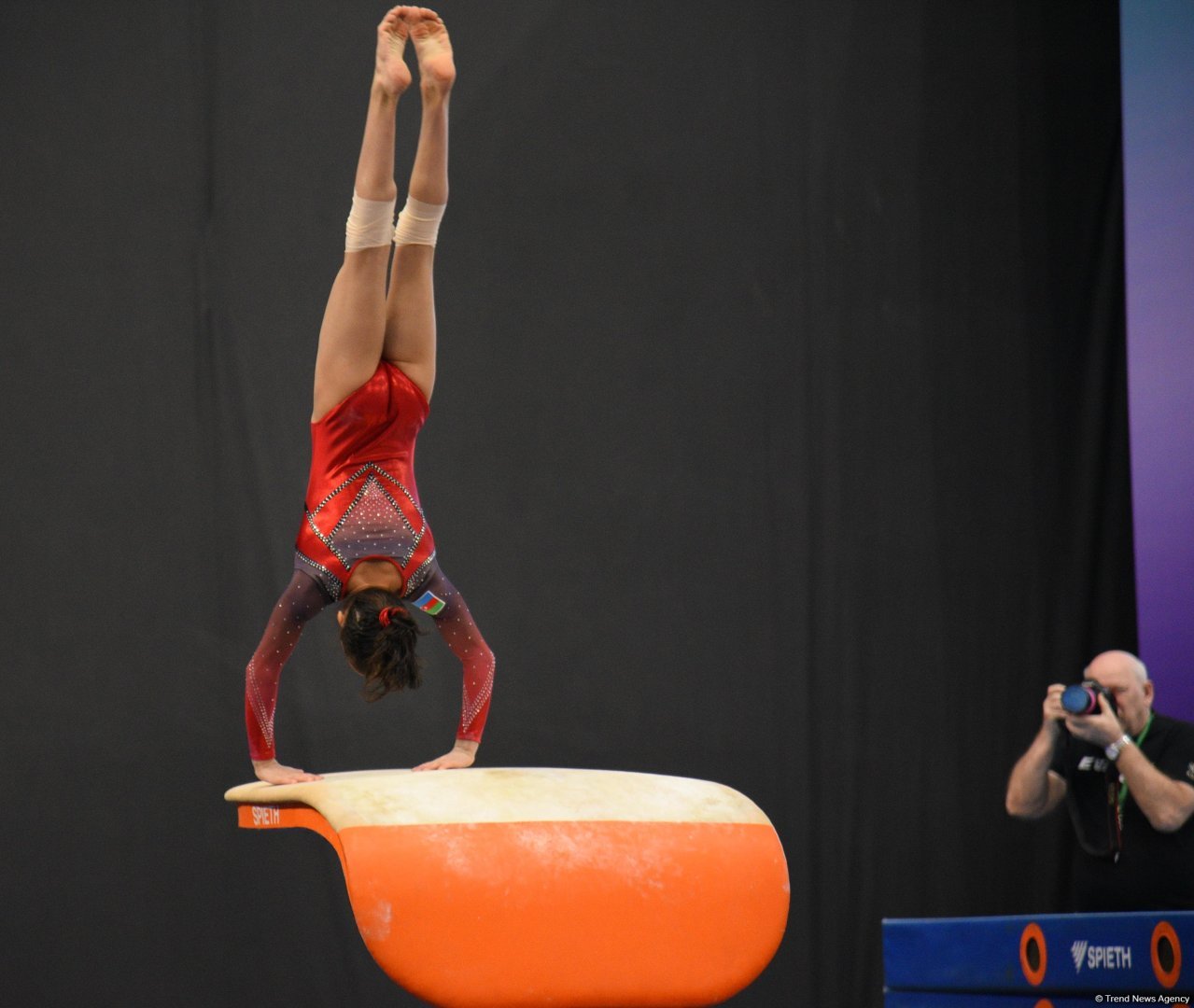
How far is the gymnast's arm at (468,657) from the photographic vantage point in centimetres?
352

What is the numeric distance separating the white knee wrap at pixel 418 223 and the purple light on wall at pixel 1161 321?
2.93 metres

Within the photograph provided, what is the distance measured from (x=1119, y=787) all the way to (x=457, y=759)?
193 cm

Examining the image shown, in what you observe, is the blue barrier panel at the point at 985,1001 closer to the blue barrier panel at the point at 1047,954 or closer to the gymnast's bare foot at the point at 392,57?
the blue barrier panel at the point at 1047,954

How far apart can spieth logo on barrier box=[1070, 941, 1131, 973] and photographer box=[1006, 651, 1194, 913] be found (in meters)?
0.66

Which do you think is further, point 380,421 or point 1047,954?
point 380,421

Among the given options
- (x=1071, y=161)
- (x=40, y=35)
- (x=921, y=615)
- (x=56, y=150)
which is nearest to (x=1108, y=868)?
Answer: (x=921, y=615)

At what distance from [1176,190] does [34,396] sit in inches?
167

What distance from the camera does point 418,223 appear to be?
3.58 metres

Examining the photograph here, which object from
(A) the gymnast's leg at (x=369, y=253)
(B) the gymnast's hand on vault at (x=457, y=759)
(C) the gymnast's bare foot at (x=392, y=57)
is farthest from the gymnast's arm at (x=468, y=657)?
(C) the gymnast's bare foot at (x=392, y=57)

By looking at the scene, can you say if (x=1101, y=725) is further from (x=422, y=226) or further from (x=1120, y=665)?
(x=422, y=226)

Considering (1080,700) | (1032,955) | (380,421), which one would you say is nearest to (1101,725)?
(1080,700)

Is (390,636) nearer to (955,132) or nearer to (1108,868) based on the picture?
(1108,868)

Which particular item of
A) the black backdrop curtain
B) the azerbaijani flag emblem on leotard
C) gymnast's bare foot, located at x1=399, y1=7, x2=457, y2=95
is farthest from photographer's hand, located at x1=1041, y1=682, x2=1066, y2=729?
gymnast's bare foot, located at x1=399, y1=7, x2=457, y2=95

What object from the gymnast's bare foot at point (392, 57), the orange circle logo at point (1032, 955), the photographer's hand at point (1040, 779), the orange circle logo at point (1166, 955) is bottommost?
the orange circle logo at point (1032, 955)
